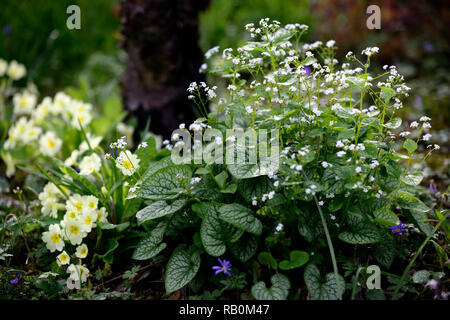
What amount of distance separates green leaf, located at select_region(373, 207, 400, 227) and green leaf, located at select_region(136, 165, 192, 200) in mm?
721

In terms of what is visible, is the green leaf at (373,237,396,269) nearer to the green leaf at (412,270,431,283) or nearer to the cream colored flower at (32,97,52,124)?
the green leaf at (412,270,431,283)

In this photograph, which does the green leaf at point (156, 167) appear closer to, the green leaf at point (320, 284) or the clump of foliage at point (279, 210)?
the clump of foliage at point (279, 210)

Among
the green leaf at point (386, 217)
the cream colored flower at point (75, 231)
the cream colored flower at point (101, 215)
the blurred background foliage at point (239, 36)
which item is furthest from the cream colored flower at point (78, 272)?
the blurred background foliage at point (239, 36)

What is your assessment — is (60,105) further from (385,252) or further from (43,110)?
(385,252)

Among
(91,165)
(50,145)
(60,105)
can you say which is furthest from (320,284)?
(60,105)

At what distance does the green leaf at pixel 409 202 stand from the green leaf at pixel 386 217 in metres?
0.10

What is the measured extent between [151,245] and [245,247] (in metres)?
0.38

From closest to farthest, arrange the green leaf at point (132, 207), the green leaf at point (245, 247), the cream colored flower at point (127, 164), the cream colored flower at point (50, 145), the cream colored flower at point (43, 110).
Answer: the green leaf at point (245, 247) < the cream colored flower at point (127, 164) < the green leaf at point (132, 207) < the cream colored flower at point (50, 145) < the cream colored flower at point (43, 110)

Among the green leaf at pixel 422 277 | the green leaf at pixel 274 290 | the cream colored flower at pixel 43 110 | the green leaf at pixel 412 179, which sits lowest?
the green leaf at pixel 274 290

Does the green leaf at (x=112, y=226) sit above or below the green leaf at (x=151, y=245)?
above

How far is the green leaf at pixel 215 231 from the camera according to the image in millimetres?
1487
